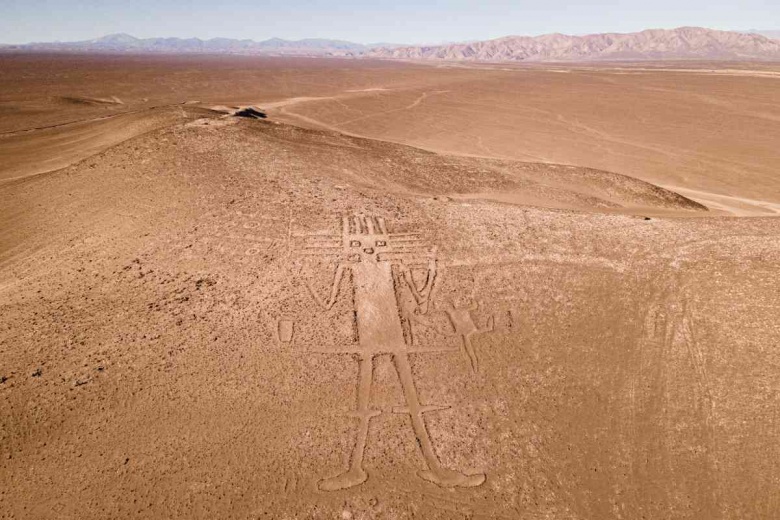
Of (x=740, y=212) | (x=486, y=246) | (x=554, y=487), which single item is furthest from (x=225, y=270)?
(x=740, y=212)

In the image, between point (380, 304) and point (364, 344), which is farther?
point (380, 304)

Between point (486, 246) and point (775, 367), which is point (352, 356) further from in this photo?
point (775, 367)

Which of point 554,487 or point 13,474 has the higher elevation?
point 13,474

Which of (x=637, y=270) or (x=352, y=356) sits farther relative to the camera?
(x=637, y=270)

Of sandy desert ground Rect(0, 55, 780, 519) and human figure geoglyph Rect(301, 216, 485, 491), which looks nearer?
sandy desert ground Rect(0, 55, 780, 519)

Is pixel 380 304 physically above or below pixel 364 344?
above
